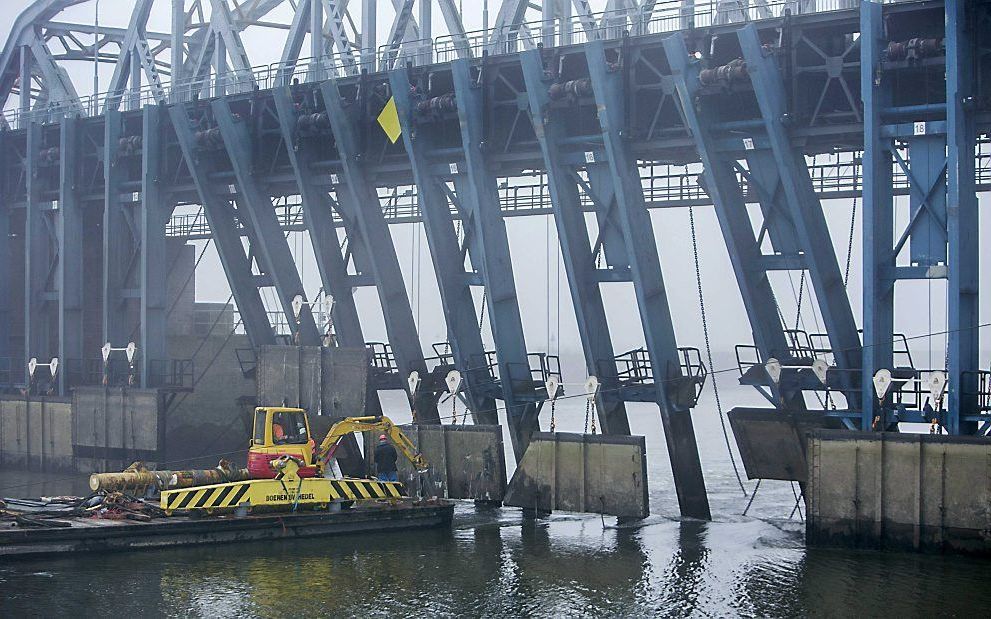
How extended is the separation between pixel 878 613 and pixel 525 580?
6734 mm

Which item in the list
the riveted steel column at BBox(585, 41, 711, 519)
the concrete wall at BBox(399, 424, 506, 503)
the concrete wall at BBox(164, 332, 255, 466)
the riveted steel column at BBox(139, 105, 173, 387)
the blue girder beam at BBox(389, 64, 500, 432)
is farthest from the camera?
the concrete wall at BBox(164, 332, 255, 466)

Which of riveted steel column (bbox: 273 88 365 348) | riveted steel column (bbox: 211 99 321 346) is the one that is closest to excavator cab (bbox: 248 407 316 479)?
riveted steel column (bbox: 273 88 365 348)

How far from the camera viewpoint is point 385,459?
31000 millimetres

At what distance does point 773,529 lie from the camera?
30.6m

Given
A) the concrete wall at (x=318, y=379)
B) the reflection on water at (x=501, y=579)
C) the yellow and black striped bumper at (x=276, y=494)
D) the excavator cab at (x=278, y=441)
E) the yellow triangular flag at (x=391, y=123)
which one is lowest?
the reflection on water at (x=501, y=579)

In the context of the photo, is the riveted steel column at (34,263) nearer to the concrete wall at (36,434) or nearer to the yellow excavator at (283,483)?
the concrete wall at (36,434)

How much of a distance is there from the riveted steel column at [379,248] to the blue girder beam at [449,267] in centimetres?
173

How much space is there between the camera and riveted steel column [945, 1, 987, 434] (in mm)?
26156

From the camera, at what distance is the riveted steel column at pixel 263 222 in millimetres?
39219

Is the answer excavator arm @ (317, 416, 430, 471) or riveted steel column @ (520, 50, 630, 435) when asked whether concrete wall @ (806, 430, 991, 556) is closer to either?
riveted steel column @ (520, 50, 630, 435)

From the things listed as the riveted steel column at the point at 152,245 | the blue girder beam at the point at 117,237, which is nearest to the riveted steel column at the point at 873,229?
the riveted steel column at the point at 152,245

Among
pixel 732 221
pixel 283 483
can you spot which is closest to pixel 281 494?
pixel 283 483

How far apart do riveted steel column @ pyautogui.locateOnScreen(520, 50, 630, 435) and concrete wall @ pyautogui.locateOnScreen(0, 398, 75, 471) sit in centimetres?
2088

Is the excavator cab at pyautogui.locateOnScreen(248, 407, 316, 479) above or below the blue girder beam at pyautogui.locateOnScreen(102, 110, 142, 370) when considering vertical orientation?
below
